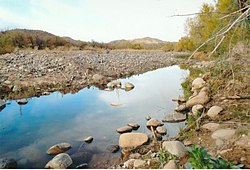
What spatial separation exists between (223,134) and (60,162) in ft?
6.87

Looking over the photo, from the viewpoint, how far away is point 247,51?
392cm

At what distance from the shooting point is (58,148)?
3449mm

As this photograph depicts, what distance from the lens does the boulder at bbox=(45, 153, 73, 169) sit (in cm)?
294

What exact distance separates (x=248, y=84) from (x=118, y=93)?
367cm

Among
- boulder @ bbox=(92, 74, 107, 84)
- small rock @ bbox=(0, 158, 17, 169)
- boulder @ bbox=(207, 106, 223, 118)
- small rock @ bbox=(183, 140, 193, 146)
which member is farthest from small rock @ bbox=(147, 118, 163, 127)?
boulder @ bbox=(92, 74, 107, 84)

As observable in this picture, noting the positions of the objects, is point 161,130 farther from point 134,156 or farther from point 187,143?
point 134,156

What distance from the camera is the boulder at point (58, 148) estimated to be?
11.1 ft

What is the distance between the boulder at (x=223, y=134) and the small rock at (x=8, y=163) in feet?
8.66

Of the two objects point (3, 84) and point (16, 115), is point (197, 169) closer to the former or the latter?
point (16, 115)

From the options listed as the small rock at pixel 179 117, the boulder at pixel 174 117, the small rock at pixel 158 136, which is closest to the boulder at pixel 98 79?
the boulder at pixel 174 117

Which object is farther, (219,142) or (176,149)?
(219,142)

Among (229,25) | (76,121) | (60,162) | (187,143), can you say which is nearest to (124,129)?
(76,121)

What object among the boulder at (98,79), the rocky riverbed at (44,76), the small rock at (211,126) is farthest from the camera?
the boulder at (98,79)

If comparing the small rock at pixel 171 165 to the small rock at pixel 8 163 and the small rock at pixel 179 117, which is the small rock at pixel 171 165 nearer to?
the small rock at pixel 8 163
